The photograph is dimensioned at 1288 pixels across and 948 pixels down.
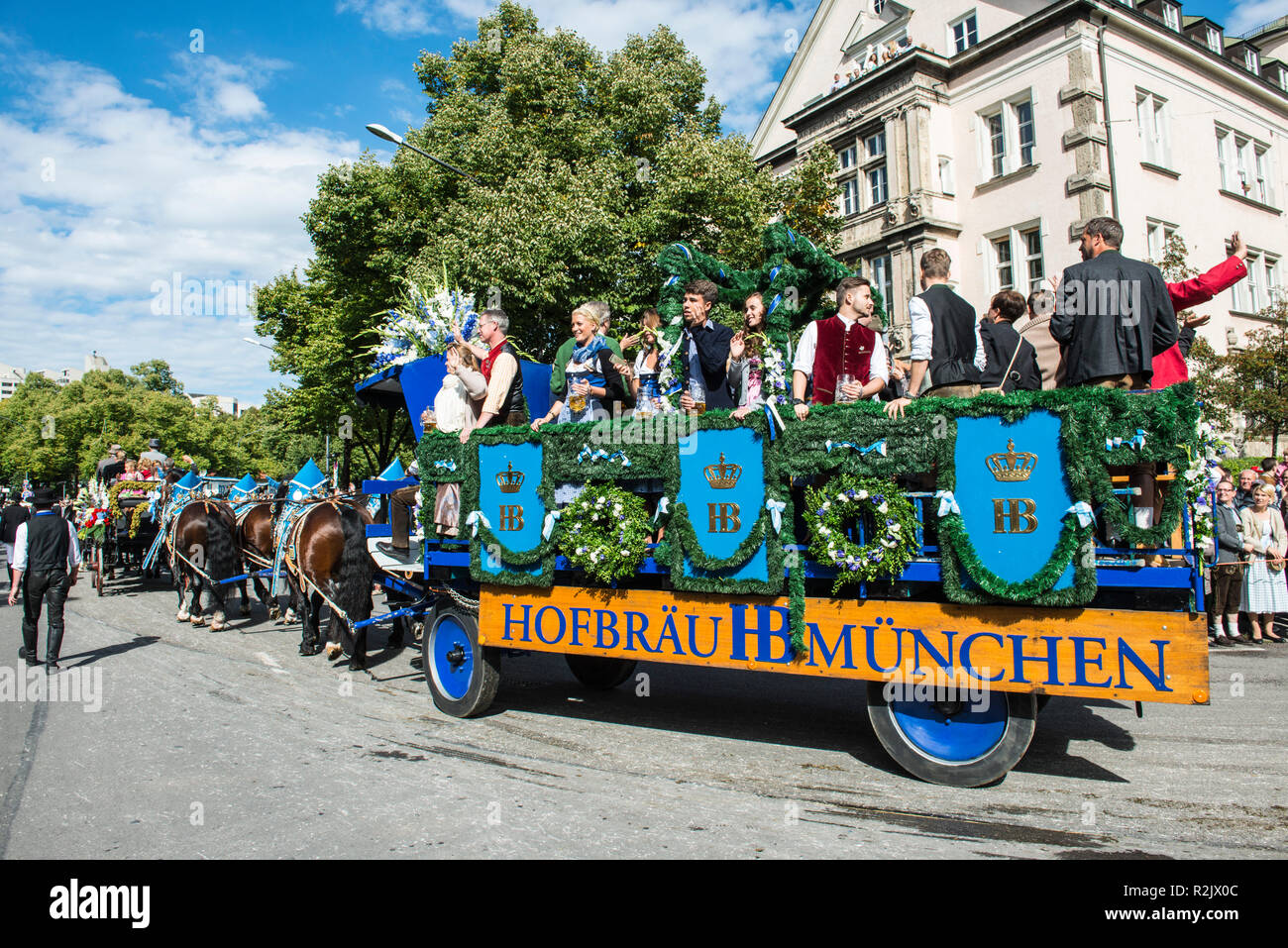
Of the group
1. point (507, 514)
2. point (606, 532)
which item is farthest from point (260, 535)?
point (606, 532)

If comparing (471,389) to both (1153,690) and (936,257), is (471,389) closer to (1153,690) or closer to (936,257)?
(936,257)

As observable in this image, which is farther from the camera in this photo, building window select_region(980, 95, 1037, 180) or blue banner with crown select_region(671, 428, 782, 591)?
building window select_region(980, 95, 1037, 180)

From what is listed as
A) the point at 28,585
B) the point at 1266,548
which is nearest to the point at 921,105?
the point at 1266,548

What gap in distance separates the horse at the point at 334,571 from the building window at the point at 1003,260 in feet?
62.7

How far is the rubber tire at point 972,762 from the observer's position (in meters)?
4.19

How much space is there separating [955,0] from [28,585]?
26699 mm

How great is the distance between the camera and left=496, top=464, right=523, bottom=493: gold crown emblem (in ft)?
18.5

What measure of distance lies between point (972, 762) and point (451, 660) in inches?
149

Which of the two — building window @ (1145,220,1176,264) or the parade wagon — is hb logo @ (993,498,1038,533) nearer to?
the parade wagon

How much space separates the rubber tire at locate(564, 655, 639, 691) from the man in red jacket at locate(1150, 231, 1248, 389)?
4.60m

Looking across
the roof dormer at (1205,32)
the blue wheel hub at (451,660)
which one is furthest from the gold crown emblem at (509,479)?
the roof dormer at (1205,32)

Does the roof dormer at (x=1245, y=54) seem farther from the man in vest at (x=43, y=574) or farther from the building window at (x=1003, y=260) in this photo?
the man in vest at (x=43, y=574)

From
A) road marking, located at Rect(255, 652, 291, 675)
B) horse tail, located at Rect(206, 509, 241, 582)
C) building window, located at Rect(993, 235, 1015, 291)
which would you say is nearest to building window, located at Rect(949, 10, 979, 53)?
building window, located at Rect(993, 235, 1015, 291)

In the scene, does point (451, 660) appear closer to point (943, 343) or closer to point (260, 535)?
point (943, 343)
